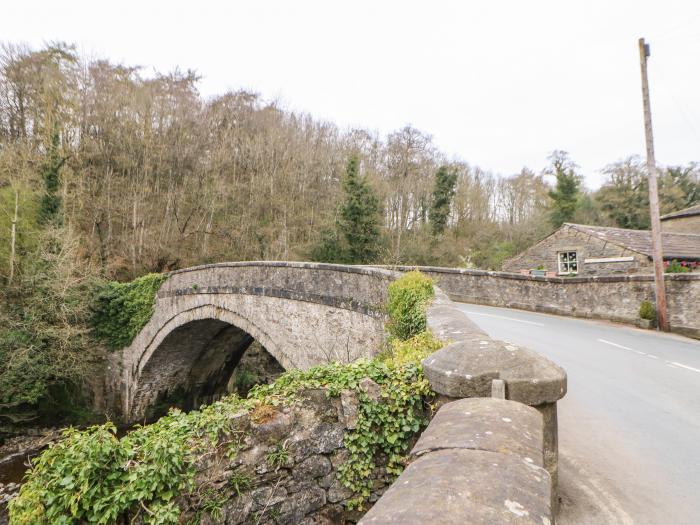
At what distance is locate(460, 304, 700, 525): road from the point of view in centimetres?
271

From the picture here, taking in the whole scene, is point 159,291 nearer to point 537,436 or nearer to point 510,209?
point 537,436

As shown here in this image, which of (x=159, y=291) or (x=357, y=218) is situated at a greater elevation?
(x=357, y=218)

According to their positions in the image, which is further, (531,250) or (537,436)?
(531,250)

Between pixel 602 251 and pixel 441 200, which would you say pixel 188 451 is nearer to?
pixel 602 251

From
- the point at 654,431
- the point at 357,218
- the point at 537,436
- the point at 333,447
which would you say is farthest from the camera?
the point at 357,218

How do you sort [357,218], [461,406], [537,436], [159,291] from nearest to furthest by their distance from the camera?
[537,436] < [461,406] < [159,291] < [357,218]

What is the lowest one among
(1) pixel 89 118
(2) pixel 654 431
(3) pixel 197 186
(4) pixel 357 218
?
(2) pixel 654 431

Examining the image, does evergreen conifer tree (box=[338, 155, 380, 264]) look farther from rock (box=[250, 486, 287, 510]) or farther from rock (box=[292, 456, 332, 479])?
rock (box=[250, 486, 287, 510])

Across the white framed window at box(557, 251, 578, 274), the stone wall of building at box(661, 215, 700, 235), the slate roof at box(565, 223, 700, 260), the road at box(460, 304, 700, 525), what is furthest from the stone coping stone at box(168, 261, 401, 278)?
the stone wall of building at box(661, 215, 700, 235)

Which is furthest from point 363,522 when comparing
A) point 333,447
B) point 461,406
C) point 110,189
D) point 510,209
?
point 510,209

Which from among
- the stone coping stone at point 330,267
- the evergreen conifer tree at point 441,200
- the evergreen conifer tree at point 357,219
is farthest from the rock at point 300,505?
the evergreen conifer tree at point 441,200

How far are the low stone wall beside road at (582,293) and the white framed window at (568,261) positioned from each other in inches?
204

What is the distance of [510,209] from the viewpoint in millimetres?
34469

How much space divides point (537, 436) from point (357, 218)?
68.5 ft
